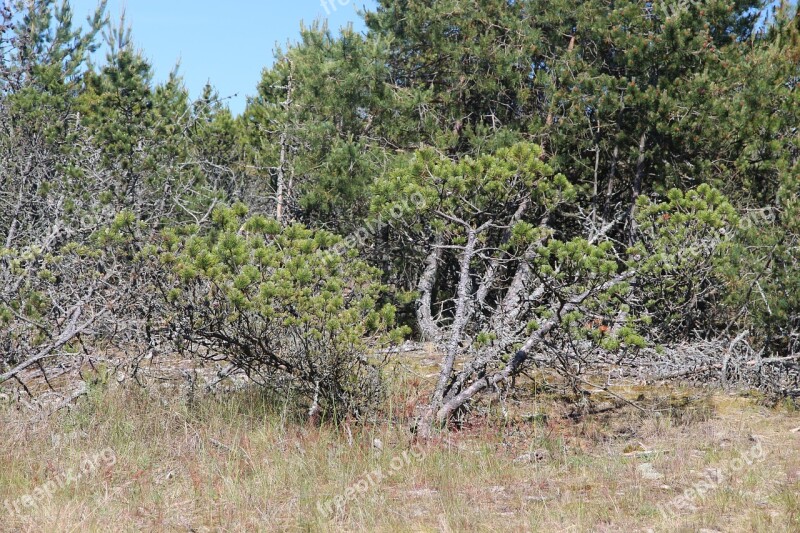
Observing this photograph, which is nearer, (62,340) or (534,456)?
(534,456)

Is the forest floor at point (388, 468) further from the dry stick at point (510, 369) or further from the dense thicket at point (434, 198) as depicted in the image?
the dense thicket at point (434, 198)

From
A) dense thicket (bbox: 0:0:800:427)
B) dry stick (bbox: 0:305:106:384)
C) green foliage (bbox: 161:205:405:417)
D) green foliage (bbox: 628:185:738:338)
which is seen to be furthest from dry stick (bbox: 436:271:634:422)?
dry stick (bbox: 0:305:106:384)

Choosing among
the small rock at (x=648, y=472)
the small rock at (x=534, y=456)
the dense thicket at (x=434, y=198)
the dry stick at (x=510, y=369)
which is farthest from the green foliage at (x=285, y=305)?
the small rock at (x=648, y=472)

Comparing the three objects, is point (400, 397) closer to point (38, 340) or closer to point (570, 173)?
point (38, 340)

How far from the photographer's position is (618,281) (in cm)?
635

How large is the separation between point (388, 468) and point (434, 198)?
226cm

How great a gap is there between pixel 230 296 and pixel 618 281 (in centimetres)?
340

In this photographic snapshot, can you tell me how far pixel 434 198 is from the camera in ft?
19.8

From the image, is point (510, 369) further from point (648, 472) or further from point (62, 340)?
point (62, 340)

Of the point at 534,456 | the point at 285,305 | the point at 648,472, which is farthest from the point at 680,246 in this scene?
the point at 285,305

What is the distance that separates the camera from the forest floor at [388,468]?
4.62 meters

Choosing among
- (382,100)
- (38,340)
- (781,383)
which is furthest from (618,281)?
(382,100)

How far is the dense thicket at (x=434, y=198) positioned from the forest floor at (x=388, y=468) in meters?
0.55

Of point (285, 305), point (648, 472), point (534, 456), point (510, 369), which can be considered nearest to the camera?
point (648, 472)
